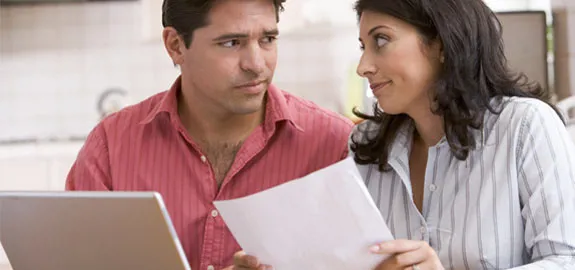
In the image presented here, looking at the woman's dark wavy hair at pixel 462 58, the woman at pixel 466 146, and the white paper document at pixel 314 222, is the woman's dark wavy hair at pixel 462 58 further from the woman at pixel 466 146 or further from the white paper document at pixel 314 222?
the white paper document at pixel 314 222

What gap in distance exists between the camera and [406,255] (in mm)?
1319

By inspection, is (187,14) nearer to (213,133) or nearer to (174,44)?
(174,44)

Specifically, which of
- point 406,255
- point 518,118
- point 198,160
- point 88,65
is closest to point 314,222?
Answer: point 406,255

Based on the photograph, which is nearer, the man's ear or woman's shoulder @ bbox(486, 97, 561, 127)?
woman's shoulder @ bbox(486, 97, 561, 127)

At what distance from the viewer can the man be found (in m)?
1.83

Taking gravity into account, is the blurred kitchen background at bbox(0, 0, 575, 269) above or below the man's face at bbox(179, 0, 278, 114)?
below

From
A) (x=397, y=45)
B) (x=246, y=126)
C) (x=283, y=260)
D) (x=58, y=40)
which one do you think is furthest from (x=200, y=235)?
(x=58, y=40)

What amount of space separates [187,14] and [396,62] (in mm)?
546

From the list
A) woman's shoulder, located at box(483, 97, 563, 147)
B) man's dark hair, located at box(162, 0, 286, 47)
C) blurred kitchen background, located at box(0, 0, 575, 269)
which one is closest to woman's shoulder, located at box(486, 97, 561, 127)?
woman's shoulder, located at box(483, 97, 563, 147)

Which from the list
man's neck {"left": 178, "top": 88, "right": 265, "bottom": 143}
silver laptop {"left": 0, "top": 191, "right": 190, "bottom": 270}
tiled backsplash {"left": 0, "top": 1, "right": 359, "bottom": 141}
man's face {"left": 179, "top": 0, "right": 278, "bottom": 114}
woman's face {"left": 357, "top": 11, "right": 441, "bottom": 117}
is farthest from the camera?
tiled backsplash {"left": 0, "top": 1, "right": 359, "bottom": 141}

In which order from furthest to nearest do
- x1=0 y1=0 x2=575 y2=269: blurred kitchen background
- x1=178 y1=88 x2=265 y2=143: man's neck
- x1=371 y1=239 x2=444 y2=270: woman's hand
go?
1. x1=0 y1=0 x2=575 y2=269: blurred kitchen background
2. x1=178 y1=88 x2=265 y2=143: man's neck
3. x1=371 y1=239 x2=444 y2=270: woman's hand

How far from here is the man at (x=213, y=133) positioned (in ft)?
5.99

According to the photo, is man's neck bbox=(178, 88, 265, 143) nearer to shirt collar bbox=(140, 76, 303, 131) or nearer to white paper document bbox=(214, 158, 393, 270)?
shirt collar bbox=(140, 76, 303, 131)

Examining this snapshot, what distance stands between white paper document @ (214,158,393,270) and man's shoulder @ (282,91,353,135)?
1.96 ft
